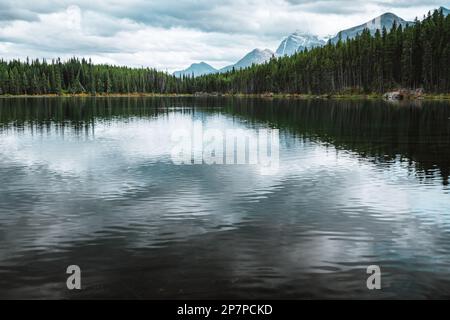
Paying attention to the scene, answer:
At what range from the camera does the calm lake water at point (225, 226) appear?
48.4 ft

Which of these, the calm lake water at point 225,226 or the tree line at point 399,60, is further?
the tree line at point 399,60

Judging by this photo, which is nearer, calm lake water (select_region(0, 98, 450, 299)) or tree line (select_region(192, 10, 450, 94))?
calm lake water (select_region(0, 98, 450, 299))

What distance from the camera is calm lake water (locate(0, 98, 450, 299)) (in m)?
14.8

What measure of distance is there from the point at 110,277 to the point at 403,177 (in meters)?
23.5

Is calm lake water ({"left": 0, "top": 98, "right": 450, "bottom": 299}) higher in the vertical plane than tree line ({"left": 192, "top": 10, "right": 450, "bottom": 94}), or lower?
lower

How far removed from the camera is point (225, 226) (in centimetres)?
2075

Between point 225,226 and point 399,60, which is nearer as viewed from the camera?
point 225,226

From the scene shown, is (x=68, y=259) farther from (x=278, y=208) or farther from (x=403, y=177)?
(x=403, y=177)

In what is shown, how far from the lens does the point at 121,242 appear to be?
18594 millimetres

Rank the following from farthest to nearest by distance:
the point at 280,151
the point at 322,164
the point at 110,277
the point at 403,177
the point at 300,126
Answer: the point at 300,126 → the point at 280,151 → the point at 322,164 → the point at 403,177 → the point at 110,277

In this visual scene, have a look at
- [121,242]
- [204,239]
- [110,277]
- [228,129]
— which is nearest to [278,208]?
[204,239]

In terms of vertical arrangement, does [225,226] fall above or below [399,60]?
below

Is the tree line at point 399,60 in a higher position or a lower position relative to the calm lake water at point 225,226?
higher
